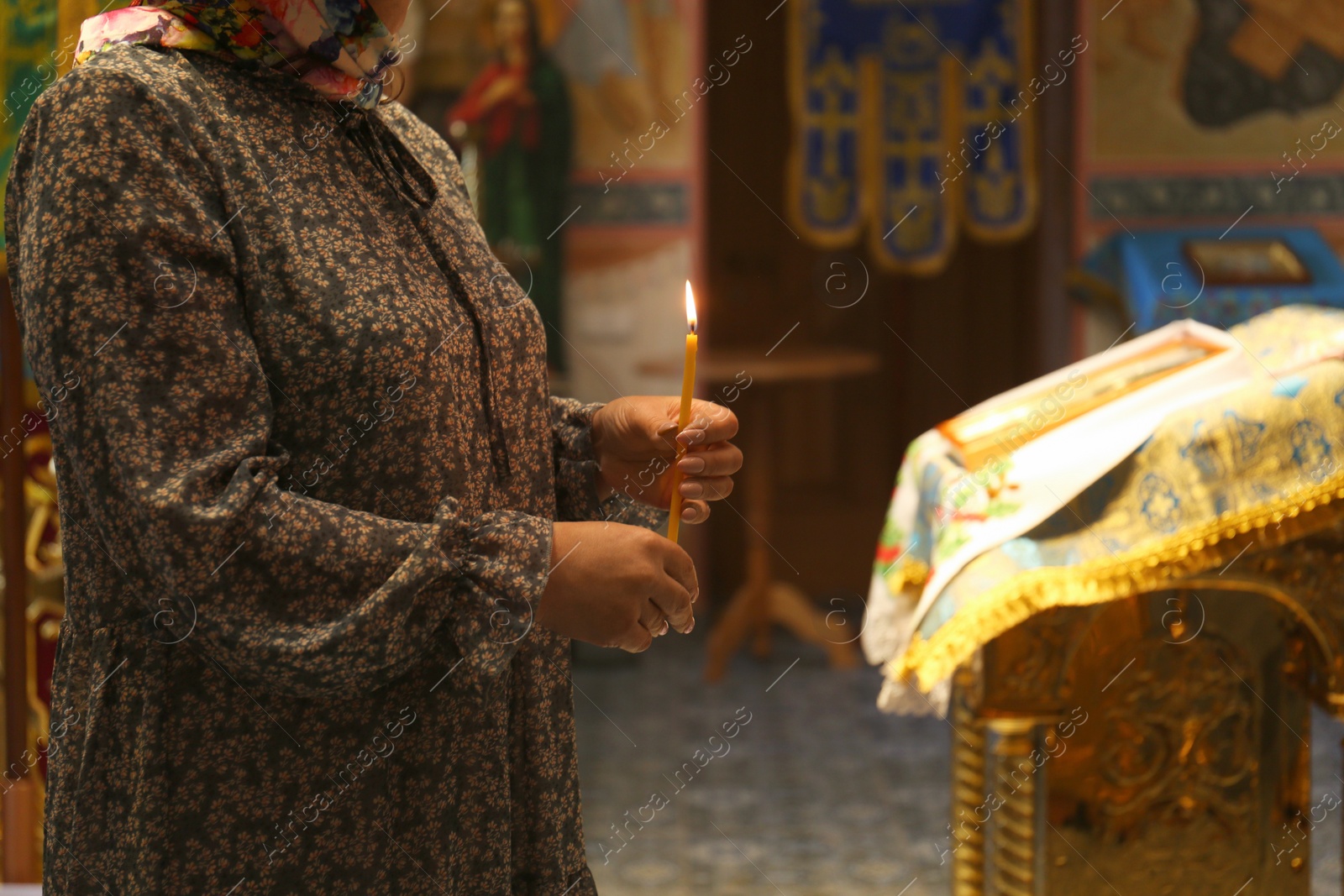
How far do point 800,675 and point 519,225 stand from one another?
6.45 ft

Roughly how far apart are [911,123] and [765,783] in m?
2.74

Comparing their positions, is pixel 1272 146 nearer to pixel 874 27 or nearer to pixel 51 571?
pixel 874 27

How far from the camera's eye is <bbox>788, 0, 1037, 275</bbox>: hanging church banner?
16.9 feet

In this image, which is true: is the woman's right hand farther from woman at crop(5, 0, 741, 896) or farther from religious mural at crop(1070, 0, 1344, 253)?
religious mural at crop(1070, 0, 1344, 253)

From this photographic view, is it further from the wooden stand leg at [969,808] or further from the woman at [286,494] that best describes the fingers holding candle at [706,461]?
the wooden stand leg at [969,808]

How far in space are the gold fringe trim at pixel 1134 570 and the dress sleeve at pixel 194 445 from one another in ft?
3.14

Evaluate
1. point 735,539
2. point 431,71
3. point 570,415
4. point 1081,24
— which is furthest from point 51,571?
point 1081,24

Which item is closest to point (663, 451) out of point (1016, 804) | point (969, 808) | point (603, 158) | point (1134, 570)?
point (1134, 570)

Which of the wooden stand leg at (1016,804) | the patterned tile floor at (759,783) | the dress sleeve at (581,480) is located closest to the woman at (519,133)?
the patterned tile floor at (759,783)

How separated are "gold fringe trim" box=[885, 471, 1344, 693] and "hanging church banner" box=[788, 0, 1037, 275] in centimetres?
356

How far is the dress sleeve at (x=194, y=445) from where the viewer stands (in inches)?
34.7

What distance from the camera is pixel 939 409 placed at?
596 cm

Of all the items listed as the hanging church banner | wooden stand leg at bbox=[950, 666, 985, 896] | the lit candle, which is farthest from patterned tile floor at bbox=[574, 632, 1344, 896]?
the lit candle

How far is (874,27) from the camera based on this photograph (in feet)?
16.9
